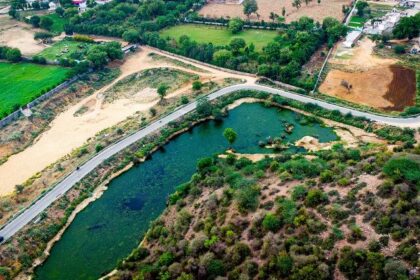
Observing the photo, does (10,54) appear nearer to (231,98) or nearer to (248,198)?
(231,98)

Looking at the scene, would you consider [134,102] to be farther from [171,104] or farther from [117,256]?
[117,256]

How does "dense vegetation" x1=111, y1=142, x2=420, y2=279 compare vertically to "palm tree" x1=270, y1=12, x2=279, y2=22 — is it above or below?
below

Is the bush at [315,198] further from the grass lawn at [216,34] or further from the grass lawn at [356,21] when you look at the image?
the grass lawn at [356,21]

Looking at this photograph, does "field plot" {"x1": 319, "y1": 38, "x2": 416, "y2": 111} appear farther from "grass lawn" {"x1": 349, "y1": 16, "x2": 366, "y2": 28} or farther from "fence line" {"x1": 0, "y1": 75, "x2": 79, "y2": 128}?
"fence line" {"x1": 0, "y1": 75, "x2": 79, "y2": 128}

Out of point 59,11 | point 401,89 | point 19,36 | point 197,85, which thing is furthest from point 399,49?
point 19,36

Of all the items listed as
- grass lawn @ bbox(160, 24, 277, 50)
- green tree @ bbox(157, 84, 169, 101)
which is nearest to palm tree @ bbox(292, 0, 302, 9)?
grass lawn @ bbox(160, 24, 277, 50)

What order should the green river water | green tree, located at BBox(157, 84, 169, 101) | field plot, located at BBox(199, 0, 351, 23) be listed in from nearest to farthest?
1. the green river water
2. green tree, located at BBox(157, 84, 169, 101)
3. field plot, located at BBox(199, 0, 351, 23)

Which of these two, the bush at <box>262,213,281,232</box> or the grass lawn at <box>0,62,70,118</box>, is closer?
the bush at <box>262,213,281,232</box>
